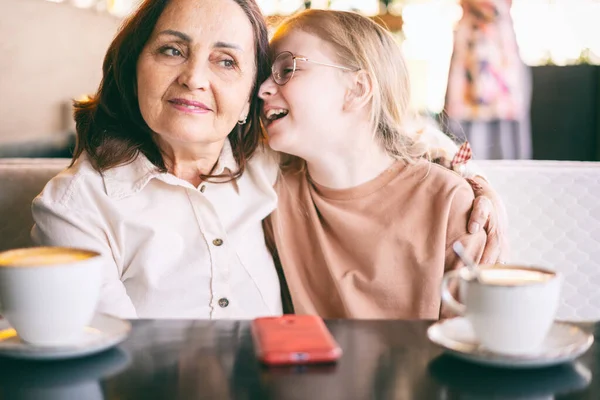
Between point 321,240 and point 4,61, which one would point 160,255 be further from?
point 4,61

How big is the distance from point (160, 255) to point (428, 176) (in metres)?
0.64

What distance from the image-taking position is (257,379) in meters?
0.74

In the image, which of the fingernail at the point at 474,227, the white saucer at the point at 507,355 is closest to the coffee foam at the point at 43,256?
the white saucer at the point at 507,355

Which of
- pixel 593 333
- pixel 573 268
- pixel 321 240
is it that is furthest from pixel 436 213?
pixel 593 333

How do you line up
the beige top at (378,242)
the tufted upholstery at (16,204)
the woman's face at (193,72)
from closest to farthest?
the woman's face at (193,72) < the beige top at (378,242) < the tufted upholstery at (16,204)

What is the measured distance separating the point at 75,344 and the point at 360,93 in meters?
1.10

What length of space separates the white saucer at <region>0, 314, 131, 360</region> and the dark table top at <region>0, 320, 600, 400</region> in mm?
11

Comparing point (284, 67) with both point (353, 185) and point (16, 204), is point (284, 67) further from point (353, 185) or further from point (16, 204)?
point (16, 204)

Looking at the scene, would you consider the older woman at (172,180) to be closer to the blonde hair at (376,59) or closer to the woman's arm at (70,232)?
the woman's arm at (70,232)

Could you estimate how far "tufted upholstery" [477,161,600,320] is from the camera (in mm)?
1759

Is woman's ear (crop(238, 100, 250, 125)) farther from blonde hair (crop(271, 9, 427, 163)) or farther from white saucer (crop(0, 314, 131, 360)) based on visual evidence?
white saucer (crop(0, 314, 131, 360))

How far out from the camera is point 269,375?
2.47ft

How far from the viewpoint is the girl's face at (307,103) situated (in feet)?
5.47

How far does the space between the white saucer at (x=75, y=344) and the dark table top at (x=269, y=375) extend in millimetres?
11
